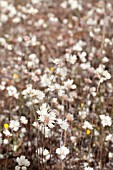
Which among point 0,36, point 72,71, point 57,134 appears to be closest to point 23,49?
point 0,36

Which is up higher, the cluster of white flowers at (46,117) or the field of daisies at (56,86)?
the field of daisies at (56,86)

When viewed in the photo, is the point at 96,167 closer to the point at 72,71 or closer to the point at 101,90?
the point at 101,90

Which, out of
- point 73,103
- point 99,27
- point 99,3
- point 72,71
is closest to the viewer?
point 73,103

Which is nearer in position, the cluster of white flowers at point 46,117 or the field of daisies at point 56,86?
the cluster of white flowers at point 46,117

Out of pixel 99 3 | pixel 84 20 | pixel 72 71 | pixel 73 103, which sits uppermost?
pixel 99 3

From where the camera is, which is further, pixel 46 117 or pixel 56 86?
pixel 56 86

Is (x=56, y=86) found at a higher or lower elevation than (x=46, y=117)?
higher

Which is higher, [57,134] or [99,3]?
[99,3]

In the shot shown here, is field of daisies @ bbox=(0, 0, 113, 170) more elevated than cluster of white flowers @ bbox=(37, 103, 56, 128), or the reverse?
field of daisies @ bbox=(0, 0, 113, 170)
